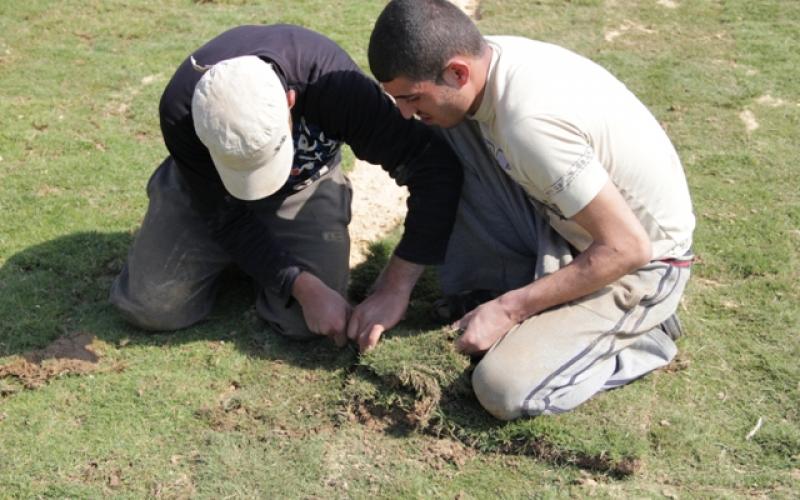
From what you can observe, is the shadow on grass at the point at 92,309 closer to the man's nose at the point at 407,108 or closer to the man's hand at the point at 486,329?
the man's hand at the point at 486,329

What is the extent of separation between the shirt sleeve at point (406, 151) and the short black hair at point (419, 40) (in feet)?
1.37

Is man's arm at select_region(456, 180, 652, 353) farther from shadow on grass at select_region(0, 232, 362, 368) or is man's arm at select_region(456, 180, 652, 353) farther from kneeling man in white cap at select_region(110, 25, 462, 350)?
shadow on grass at select_region(0, 232, 362, 368)

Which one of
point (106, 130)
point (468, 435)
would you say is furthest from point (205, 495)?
point (106, 130)

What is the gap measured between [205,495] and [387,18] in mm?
A: 1676

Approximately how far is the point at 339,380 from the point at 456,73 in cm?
123

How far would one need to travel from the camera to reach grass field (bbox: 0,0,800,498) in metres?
2.98

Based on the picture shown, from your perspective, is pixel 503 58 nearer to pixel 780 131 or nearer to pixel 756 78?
pixel 780 131

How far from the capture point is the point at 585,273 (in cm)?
302

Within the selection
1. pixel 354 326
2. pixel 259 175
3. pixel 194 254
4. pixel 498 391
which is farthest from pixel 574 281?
pixel 194 254

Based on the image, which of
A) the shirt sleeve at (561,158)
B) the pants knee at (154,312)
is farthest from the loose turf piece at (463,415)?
the pants knee at (154,312)

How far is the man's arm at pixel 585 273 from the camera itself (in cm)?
292

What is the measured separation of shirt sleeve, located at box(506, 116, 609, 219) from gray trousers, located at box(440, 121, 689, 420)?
42 cm

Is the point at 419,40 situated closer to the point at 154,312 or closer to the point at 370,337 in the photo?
the point at 370,337

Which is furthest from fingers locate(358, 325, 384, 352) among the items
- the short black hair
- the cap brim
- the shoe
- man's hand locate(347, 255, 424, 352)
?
the shoe
